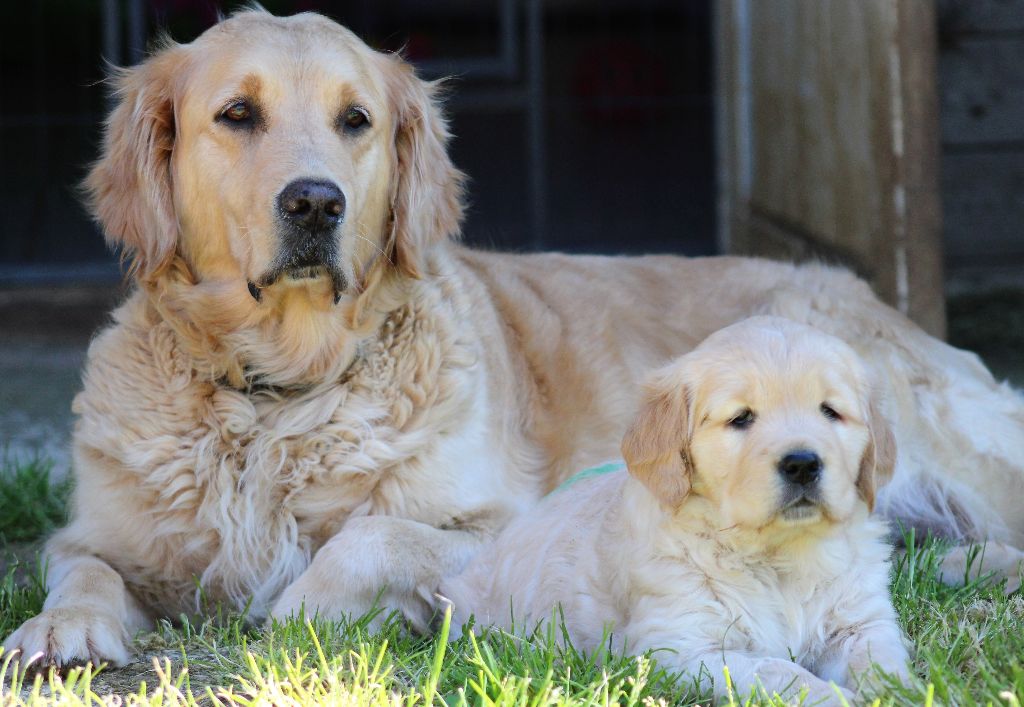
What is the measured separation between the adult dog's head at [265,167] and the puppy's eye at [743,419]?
1.09 meters

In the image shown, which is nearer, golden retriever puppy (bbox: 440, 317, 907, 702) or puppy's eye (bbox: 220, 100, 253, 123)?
golden retriever puppy (bbox: 440, 317, 907, 702)

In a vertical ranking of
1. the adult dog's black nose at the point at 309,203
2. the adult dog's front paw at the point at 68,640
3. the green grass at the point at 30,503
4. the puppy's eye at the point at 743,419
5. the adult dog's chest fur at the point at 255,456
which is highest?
the adult dog's black nose at the point at 309,203

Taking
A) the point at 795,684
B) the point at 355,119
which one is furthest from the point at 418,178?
the point at 795,684

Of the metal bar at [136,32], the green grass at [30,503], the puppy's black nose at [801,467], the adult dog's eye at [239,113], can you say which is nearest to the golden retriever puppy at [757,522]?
the puppy's black nose at [801,467]

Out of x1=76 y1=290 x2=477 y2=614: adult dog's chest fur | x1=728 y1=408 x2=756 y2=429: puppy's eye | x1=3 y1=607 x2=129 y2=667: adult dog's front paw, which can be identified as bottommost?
x1=3 y1=607 x2=129 y2=667: adult dog's front paw

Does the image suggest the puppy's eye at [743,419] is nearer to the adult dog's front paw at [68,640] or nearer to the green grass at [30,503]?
the adult dog's front paw at [68,640]

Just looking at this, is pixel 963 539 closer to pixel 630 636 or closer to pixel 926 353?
pixel 926 353

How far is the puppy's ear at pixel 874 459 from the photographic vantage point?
246 centimetres

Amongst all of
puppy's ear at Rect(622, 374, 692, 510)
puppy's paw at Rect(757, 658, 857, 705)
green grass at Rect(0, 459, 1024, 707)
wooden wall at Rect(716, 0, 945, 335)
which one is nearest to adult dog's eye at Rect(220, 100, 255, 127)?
green grass at Rect(0, 459, 1024, 707)

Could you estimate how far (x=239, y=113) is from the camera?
315 centimetres

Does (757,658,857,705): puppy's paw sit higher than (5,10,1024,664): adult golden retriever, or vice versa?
(5,10,1024,664): adult golden retriever

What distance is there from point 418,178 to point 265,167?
520 mm

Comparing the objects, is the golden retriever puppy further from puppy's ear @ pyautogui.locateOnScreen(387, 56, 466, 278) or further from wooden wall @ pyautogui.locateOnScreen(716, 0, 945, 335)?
wooden wall @ pyautogui.locateOnScreen(716, 0, 945, 335)

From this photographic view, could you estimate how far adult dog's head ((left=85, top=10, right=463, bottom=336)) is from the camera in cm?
303
